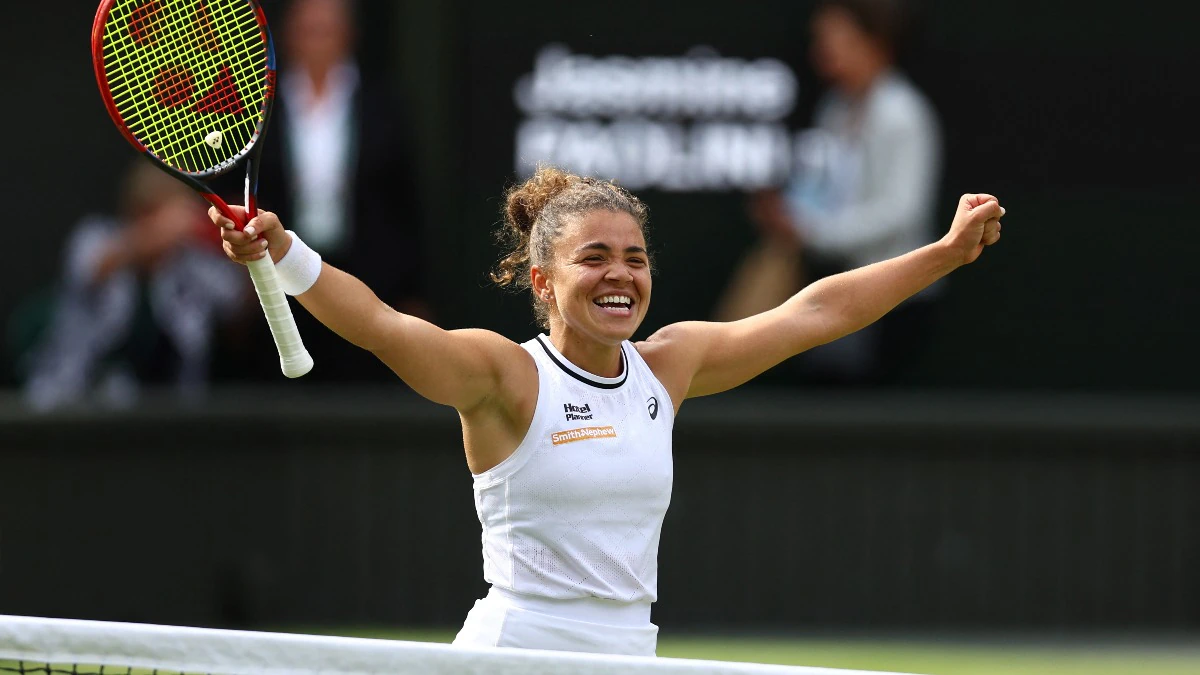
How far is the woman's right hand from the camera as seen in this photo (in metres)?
4.36

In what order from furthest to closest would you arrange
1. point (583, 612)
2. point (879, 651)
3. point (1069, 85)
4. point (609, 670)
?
point (1069, 85), point (879, 651), point (583, 612), point (609, 670)

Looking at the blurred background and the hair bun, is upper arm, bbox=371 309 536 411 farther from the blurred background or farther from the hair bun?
the blurred background

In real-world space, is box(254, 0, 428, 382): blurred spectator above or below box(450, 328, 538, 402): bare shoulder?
below

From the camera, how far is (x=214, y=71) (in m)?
5.61

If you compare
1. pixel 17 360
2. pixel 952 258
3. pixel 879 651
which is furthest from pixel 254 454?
pixel 952 258

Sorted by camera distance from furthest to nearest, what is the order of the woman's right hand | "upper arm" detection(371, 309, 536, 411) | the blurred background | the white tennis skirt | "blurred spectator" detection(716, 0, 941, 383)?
1. "blurred spectator" detection(716, 0, 941, 383)
2. the blurred background
3. the white tennis skirt
4. "upper arm" detection(371, 309, 536, 411)
5. the woman's right hand

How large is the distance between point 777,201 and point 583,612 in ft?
19.5

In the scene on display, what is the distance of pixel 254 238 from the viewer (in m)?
4.38

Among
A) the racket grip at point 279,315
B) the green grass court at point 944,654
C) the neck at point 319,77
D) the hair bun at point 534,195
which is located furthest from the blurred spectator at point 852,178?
the racket grip at point 279,315

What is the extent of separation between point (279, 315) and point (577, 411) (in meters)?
0.81

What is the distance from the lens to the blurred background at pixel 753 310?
34.1 ft

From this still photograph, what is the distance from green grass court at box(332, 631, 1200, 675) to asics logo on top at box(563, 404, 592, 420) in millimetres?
4829

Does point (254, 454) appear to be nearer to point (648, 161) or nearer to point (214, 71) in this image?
point (648, 161)

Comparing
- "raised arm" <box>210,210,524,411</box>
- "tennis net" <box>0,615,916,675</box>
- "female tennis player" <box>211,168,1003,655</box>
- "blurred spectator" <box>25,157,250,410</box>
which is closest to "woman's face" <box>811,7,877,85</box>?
"blurred spectator" <box>25,157,250,410</box>
